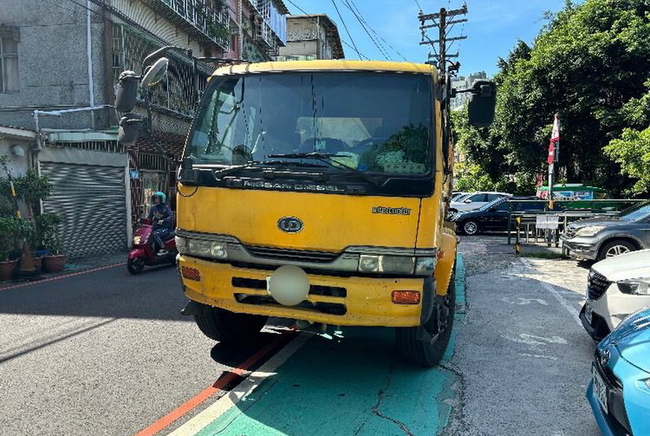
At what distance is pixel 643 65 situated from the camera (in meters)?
19.7

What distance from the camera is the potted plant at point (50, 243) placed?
32.7 feet

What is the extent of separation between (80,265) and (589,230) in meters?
11.3

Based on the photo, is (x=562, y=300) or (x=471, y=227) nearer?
(x=562, y=300)

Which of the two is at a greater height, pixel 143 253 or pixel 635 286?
pixel 635 286

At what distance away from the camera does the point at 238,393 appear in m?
3.74

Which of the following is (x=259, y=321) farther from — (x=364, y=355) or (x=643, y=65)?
(x=643, y=65)

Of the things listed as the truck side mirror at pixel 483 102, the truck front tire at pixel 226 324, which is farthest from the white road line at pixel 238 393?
the truck side mirror at pixel 483 102

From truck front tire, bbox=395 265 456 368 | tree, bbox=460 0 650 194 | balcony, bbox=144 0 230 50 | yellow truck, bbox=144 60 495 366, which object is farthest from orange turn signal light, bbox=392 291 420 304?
tree, bbox=460 0 650 194

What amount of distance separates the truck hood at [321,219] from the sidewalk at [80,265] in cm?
692

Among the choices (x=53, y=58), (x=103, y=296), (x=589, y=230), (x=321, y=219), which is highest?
(x=53, y=58)

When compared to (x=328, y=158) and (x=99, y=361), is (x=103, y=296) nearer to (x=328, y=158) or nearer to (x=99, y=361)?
(x=99, y=361)

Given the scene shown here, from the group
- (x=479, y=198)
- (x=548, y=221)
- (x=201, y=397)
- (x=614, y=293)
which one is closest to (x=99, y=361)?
(x=201, y=397)

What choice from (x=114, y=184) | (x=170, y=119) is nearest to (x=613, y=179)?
(x=170, y=119)

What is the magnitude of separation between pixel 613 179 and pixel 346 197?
70.8 feet
